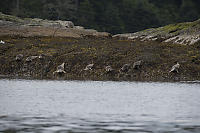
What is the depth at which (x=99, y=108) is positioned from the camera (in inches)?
987

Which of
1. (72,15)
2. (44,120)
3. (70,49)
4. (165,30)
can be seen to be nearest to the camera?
(44,120)

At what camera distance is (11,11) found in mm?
124062

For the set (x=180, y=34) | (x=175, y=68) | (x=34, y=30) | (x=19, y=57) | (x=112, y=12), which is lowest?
(x=175, y=68)

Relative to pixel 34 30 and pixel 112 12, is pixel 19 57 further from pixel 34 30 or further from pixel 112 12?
pixel 112 12

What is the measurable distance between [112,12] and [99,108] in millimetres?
122543

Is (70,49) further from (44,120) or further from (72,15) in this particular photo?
(72,15)

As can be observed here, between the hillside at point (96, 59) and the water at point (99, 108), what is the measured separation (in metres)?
8.03

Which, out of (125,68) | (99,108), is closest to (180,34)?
(125,68)

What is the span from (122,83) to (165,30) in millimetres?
37566

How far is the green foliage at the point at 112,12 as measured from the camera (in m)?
131

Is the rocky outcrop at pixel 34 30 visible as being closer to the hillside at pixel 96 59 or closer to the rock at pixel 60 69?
the hillside at pixel 96 59

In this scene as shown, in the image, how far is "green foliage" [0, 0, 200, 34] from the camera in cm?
13114

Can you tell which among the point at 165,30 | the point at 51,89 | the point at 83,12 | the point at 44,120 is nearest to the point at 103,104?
the point at 44,120

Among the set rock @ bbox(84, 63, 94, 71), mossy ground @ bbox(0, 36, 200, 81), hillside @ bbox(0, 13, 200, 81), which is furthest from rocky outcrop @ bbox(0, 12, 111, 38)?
rock @ bbox(84, 63, 94, 71)
